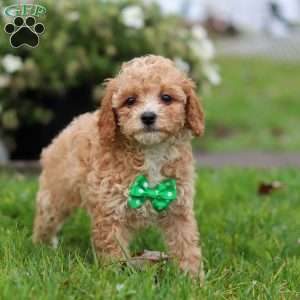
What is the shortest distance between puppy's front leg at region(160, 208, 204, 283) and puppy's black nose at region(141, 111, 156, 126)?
615 millimetres

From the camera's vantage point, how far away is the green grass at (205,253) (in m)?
3.71

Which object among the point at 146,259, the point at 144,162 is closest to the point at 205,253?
the point at 146,259

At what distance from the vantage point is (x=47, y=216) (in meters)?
5.24

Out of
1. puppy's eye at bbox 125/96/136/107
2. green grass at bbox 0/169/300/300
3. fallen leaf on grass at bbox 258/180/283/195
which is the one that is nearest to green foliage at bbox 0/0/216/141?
green grass at bbox 0/169/300/300

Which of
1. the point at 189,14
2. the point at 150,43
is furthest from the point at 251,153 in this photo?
the point at 189,14

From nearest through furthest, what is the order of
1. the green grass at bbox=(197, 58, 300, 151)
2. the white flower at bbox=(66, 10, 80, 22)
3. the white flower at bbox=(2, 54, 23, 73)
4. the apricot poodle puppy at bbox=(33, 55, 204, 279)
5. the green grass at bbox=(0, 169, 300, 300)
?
the green grass at bbox=(0, 169, 300, 300), the apricot poodle puppy at bbox=(33, 55, 204, 279), the white flower at bbox=(2, 54, 23, 73), the white flower at bbox=(66, 10, 80, 22), the green grass at bbox=(197, 58, 300, 151)

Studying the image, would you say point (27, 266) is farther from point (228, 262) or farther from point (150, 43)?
point (150, 43)

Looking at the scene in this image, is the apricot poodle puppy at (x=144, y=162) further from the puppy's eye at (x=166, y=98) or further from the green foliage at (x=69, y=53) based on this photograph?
the green foliage at (x=69, y=53)

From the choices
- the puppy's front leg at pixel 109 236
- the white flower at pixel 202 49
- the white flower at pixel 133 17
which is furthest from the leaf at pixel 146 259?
the white flower at pixel 202 49

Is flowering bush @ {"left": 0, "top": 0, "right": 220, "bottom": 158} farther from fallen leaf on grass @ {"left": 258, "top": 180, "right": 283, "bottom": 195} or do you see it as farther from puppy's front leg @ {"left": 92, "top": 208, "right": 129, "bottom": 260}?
puppy's front leg @ {"left": 92, "top": 208, "right": 129, "bottom": 260}

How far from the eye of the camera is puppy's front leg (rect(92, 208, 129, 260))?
14.6ft

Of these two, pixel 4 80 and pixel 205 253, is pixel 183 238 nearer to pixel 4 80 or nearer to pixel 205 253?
pixel 205 253

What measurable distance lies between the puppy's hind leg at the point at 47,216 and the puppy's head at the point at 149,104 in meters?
0.86

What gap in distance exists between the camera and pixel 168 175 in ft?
15.0
